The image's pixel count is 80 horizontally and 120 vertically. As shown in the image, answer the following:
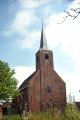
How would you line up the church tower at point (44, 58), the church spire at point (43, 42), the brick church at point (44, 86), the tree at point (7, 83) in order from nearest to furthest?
the tree at point (7, 83) < the brick church at point (44, 86) < the church tower at point (44, 58) < the church spire at point (43, 42)

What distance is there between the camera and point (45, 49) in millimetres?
73062

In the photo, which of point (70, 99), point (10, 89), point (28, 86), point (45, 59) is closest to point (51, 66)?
point (45, 59)

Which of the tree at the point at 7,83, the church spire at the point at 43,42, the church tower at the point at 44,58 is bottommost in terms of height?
the tree at the point at 7,83

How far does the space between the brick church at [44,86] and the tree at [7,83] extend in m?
10.5

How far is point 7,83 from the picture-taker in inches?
2243

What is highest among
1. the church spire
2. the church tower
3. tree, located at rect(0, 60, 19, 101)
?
the church spire

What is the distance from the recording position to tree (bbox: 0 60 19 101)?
184ft

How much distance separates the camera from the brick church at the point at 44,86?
222 feet

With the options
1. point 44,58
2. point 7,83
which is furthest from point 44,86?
point 7,83

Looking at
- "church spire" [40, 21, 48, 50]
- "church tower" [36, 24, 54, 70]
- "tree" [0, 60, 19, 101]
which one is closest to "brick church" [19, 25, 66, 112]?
"church tower" [36, 24, 54, 70]

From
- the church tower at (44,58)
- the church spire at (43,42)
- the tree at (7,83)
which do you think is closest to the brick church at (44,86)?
the church tower at (44,58)

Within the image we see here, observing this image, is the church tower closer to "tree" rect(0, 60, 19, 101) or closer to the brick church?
the brick church

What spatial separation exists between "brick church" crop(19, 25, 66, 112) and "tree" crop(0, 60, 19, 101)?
10483 millimetres

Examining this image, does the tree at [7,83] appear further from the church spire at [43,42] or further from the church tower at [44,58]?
the church spire at [43,42]
